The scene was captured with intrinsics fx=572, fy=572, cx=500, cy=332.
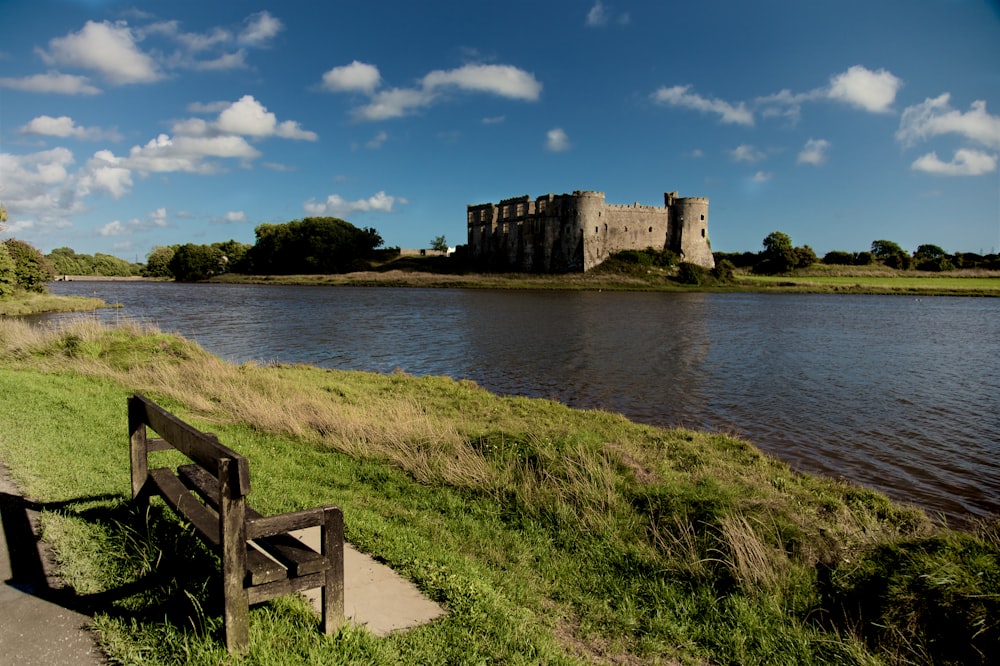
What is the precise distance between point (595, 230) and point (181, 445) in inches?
3431

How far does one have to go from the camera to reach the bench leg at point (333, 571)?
3.84 meters

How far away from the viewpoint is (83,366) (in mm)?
14359

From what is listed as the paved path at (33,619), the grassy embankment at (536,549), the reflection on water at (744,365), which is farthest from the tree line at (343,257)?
the paved path at (33,619)

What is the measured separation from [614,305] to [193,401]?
46.4 m

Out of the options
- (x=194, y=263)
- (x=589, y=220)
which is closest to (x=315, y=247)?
(x=194, y=263)

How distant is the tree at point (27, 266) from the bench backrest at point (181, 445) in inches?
1995

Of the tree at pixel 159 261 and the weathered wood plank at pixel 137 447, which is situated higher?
the tree at pixel 159 261

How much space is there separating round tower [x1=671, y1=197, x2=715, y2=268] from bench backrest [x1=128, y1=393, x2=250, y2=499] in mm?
91034

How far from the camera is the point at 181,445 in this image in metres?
4.00

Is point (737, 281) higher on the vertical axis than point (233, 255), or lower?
lower

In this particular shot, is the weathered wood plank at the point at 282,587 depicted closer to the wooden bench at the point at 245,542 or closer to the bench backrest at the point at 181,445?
the wooden bench at the point at 245,542

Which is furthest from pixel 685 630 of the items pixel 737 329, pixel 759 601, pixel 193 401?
pixel 737 329

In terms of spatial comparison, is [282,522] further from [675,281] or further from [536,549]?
[675,281]

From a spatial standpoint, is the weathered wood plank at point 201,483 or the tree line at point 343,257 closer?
the weathered wood plank at point 201,483
